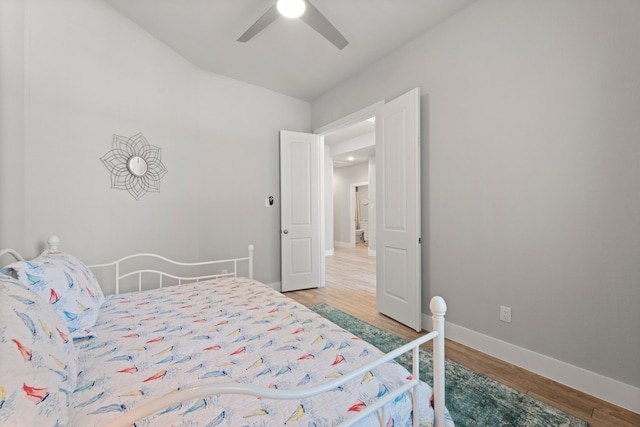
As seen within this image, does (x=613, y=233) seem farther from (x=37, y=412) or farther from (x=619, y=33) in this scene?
(x=37, y=412)

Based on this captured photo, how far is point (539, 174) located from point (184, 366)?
2.38 meters

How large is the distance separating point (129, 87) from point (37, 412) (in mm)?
2741

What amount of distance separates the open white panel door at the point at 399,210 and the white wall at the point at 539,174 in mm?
141

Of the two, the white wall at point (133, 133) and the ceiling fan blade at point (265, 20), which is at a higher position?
the ceiling fan blade at point (265, 20)

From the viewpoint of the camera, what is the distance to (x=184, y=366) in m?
1.06

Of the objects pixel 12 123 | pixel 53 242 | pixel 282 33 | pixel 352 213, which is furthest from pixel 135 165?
pixel 352 213

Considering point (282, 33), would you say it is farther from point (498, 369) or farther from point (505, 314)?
point (498, 369)

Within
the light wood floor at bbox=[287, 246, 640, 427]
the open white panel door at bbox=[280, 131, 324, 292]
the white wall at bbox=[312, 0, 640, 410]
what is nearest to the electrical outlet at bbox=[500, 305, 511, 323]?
the white wall at bbox=[312, 0, 640, 410]

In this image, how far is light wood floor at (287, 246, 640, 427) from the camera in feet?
4.93

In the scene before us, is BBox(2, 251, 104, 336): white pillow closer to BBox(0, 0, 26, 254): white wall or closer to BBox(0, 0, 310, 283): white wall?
BBox(0, 0, 26, 254): white wall

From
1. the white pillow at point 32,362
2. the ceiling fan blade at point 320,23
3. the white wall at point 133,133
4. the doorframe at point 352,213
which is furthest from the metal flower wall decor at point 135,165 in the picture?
the doorframe at point 352,213

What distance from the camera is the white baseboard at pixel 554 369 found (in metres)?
1.55

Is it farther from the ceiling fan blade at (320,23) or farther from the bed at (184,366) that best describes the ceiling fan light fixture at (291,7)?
the bed at (184,366)

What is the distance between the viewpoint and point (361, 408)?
86 centimetres
